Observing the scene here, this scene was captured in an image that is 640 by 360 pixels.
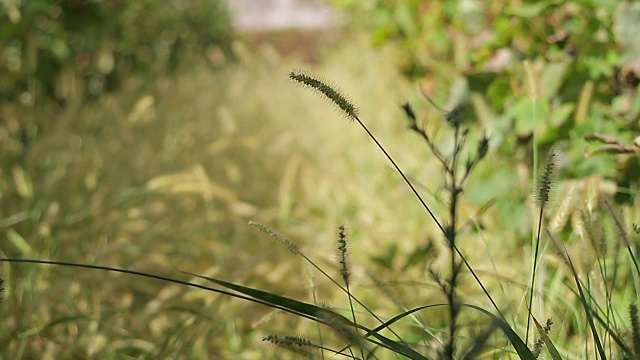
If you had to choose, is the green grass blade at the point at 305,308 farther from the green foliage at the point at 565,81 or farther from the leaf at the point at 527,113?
the leaf at the point at 527,113

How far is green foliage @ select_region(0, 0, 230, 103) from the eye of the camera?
8.44 feet

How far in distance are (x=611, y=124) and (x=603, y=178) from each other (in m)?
0.12

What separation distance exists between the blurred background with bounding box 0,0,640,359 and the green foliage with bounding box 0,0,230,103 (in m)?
0.01

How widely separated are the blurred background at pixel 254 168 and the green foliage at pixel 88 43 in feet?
0.05

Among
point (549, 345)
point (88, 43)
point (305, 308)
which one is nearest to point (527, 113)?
point (549, 345)

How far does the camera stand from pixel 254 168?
3311 millimetres

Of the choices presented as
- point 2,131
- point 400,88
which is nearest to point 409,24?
point 400,88

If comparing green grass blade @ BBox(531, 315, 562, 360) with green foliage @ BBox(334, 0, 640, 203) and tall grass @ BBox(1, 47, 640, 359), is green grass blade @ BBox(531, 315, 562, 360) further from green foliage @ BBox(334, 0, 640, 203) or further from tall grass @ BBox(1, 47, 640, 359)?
green foliage @ BBox(334, 0, 640, 203)

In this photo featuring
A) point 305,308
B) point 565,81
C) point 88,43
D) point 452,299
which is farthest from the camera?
point 88,43

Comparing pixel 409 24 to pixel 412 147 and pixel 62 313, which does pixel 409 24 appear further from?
pixel 62 313

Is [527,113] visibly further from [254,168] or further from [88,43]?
[88,43]

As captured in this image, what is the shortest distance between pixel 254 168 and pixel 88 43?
34.7 inches

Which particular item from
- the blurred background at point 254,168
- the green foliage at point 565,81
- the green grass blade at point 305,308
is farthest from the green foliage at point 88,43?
the green grass blade at point 305,308

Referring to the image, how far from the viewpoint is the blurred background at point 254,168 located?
1.56m
